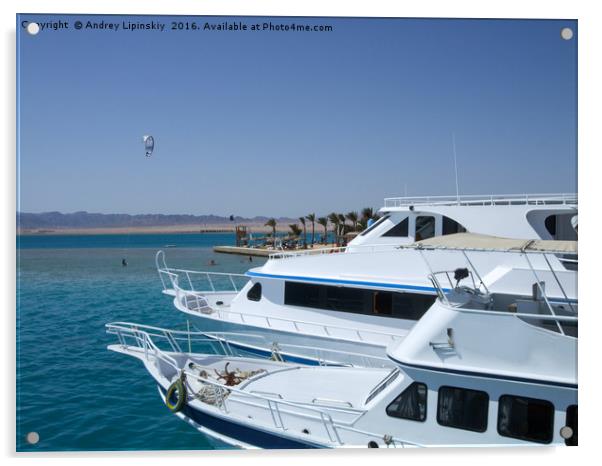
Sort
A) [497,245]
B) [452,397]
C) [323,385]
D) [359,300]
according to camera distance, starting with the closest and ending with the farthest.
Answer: [452,397]
[497,245]
[323,385]
[359,300]

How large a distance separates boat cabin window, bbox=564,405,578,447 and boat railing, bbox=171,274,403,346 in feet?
9.93

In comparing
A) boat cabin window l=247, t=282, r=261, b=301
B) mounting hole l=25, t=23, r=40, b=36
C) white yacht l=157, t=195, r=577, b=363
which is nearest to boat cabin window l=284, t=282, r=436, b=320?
white yacht l=157, t=195, r=577, b=363

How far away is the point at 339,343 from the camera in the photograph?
328 inches

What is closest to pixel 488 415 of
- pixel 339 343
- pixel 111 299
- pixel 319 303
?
pixel 339 343

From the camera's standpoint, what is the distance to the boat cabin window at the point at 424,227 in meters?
8.96

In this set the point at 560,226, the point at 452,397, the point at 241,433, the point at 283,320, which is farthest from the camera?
the point at 283,320

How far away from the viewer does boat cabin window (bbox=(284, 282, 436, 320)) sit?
802 cm

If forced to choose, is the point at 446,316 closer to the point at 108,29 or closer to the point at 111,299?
the point at 108,29

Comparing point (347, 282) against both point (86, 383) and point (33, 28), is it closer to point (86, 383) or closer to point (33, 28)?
point (86, 383)

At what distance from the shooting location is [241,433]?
210 inches

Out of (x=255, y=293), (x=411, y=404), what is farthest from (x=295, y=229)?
(x=411, y=404)

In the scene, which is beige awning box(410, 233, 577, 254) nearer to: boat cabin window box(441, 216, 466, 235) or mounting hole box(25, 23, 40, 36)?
boat cabin window box(441, 216, 466, 235)

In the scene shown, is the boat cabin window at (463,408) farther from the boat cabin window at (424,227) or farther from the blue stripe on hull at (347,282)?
the boat cabin window at (424,227)

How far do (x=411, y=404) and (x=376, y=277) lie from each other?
12.6ft
